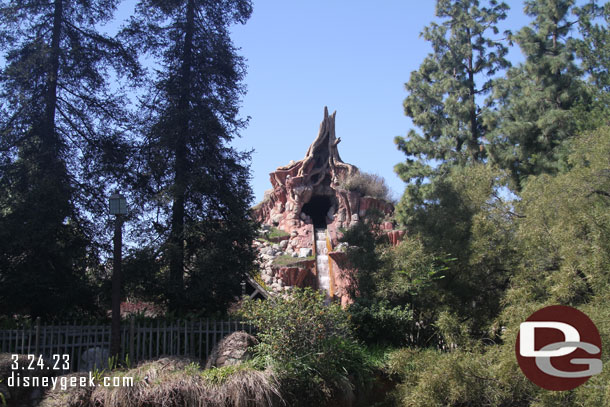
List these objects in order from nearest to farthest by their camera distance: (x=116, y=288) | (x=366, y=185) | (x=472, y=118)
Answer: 1. (x=116, y=288)
2. (x=472, y=118)
3. (x=366, y=185)

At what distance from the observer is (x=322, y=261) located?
28125 mm

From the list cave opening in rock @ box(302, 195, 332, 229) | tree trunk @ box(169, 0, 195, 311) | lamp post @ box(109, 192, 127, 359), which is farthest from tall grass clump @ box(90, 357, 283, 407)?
cave opening in rock @ box(302, 195, 332, 229)

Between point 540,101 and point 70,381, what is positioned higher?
point 540,101

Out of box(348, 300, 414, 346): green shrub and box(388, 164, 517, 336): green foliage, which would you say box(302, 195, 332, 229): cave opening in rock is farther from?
box(348, 300, 414, 346): green shrub

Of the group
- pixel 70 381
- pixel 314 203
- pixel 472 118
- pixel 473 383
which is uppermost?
pixel 472 118

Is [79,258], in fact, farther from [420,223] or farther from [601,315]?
[601,315]

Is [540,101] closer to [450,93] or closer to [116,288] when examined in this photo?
[450,93]

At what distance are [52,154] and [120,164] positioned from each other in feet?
5.38

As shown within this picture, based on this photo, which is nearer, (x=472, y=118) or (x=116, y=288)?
(x=116, y=288)

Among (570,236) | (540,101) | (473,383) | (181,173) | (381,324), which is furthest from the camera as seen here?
(540,101)

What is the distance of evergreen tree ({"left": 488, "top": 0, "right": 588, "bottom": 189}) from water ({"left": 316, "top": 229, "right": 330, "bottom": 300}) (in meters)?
10.3

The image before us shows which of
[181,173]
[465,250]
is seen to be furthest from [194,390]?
[465,250]

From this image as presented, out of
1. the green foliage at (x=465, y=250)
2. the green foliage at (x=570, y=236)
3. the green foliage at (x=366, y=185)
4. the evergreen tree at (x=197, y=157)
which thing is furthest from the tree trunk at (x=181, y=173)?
the green foliage at (x=366, y=185)

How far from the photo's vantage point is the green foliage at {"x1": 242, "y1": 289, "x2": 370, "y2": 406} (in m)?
9.66
